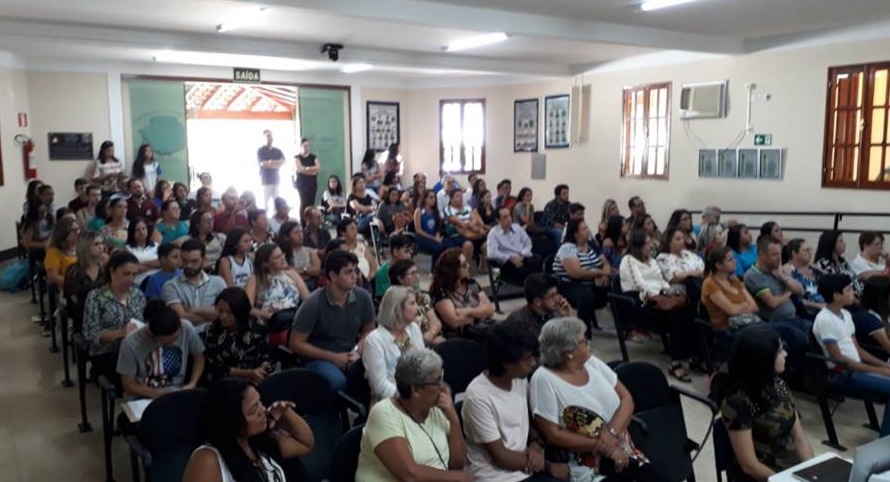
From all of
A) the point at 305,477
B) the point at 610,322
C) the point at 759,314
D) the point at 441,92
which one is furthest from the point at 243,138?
the point at 305,477

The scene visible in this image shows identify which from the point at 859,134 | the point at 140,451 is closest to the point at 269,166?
the point at 859,134

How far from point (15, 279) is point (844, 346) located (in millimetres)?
8023

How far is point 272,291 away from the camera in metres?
4.82

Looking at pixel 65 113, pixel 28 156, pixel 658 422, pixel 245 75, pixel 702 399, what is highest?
pixel 245 75

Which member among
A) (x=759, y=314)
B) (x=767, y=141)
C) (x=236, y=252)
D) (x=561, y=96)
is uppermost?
(x=561, y=96)

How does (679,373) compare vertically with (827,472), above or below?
below

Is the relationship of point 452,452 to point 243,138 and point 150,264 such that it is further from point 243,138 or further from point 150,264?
point 243,138

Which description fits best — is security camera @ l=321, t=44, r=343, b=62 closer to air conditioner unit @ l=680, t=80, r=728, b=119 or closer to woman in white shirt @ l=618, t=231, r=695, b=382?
air conditioner unit @ l=680, t=80, r=728, b=119

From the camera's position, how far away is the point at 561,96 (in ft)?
38.2

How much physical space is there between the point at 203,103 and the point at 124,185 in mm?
2312

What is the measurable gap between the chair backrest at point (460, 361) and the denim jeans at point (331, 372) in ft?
1.86

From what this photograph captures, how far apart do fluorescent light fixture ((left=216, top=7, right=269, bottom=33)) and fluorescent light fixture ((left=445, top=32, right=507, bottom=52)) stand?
2.60m

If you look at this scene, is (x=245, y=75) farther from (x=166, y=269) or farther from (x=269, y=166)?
(x=166, y=269)

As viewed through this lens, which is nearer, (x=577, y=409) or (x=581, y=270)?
(x=577, y=409)
